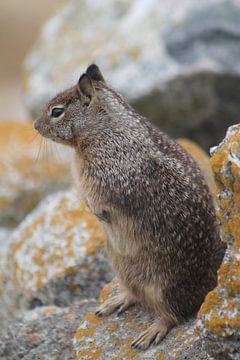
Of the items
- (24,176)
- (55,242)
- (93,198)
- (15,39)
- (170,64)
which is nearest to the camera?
(93,198)

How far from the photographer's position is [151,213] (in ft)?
21.0

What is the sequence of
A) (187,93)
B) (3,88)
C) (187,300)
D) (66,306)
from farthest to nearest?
(3,88), (187,93), (66,306), (187,300)

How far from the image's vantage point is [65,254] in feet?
27.4

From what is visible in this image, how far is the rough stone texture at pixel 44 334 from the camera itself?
23.6 feet

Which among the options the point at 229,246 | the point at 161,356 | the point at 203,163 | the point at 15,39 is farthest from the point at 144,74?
the point at 15,39

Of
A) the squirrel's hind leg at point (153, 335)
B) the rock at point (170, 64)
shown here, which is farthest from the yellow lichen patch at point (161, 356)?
the rock at point (170, 64)

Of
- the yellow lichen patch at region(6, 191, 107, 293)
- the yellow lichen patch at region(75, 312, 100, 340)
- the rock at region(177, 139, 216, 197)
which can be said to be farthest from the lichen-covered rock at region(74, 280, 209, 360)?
the rock at region(177, 139, 216, 197)

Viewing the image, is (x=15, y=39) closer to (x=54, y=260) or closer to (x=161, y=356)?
(x=54, y=260)

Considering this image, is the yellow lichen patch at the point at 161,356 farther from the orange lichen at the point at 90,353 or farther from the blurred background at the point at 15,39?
the blurred background at the point at 15,39

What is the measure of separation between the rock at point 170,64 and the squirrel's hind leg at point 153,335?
5521mm

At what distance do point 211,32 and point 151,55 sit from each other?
98 centimetres

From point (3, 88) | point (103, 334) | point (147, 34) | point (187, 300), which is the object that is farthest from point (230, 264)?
point (3, 88)

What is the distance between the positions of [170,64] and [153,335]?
20.3 ft

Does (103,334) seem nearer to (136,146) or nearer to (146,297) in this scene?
(146,297)
